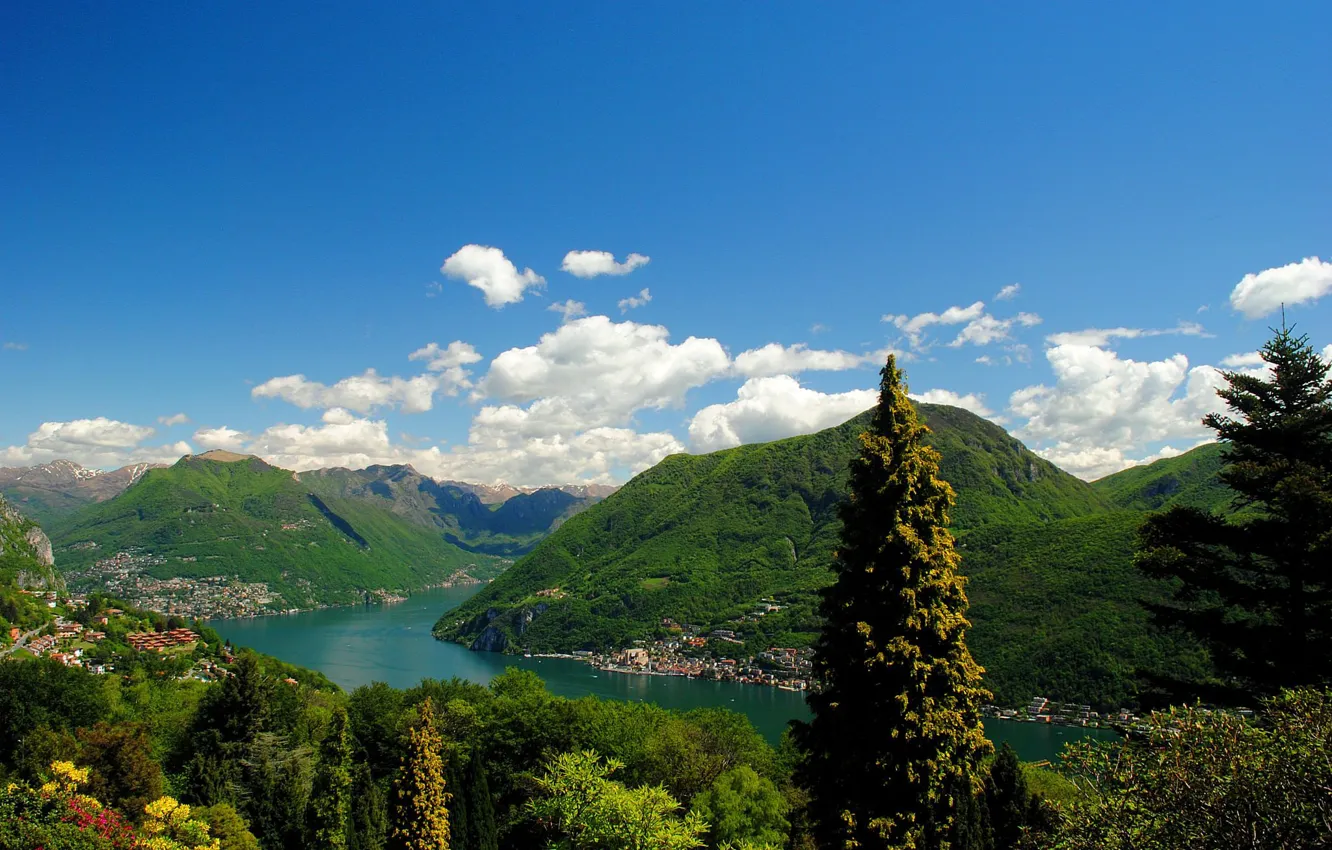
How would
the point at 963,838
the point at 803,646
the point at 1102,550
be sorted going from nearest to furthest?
the point at 963,838 < the point at 1102,550 < the point at 803,646

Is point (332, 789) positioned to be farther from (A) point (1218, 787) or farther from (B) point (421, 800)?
(A) point (1218, 787)

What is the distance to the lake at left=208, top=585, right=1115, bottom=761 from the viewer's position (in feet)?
250

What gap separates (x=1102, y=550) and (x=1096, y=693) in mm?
37589

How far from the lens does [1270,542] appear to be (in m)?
9.13

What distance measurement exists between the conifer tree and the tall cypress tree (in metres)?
16.9

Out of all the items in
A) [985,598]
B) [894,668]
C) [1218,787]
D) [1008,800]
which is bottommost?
[985,598]

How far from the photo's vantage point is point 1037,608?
104 metres

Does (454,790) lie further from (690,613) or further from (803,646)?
(690,613)

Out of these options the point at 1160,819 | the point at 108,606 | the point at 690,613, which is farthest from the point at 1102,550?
the point at 108,606

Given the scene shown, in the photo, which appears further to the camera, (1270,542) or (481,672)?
(481,672)

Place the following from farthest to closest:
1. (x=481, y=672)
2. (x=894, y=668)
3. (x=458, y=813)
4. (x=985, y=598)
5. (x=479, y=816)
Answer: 1. (x=481, y=672)
2. (x=985, y=598)
3. (x=479, y=816)
4. (x=458, y=813)
5. (x=894, y=668)

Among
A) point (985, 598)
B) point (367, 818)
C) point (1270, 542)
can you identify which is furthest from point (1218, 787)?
point (985, 598)

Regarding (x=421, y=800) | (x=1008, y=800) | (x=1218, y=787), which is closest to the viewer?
(x=1218, y=787)

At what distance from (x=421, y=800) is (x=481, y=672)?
10234cm
